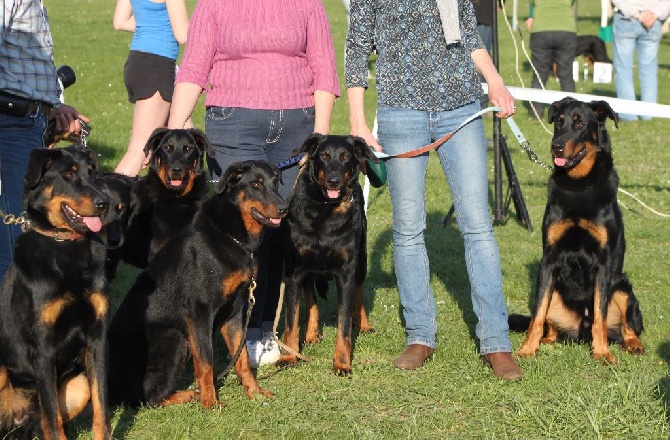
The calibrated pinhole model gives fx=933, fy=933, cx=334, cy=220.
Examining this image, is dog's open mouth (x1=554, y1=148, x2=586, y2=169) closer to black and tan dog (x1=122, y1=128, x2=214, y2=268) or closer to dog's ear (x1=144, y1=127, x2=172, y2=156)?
black and tan dog (x1=122, y1=128, x2=214, y2=268)

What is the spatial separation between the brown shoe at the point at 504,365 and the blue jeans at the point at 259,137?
4.96 feet

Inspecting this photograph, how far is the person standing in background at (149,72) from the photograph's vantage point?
8.02 metres

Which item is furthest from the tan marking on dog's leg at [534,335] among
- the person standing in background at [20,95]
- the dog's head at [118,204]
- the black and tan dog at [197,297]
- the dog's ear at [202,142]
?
the person standing in background at [20,95]

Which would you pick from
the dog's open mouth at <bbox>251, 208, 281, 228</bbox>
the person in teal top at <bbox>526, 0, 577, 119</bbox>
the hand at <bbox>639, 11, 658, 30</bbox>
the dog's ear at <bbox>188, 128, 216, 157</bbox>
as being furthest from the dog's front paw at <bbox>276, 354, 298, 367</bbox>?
the hand at <bbox>639, 11, 658, 30</bbox>

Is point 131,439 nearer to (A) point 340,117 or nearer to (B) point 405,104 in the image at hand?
(B) point 405,104

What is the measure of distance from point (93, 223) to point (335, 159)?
1815 mm

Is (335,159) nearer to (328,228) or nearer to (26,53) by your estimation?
(328,228)

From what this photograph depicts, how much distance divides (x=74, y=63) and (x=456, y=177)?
47.6 ft

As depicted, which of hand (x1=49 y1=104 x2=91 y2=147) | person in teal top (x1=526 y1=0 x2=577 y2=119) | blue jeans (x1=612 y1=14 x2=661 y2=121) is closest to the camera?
hand (x1=49 y1=104 x2=91 y2=147)

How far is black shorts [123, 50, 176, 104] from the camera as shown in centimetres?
802

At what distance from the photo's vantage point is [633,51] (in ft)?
49.1

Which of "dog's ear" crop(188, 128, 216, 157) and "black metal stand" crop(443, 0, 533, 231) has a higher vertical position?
"dog's ear" crop(188, 128, 216, 157)

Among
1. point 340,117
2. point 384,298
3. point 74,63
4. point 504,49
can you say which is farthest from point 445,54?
point 504,49

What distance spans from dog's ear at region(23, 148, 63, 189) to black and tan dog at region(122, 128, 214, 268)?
1.83 meters
